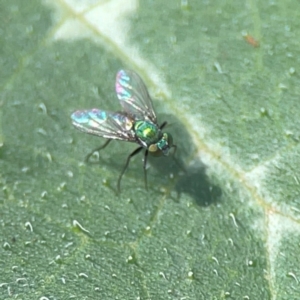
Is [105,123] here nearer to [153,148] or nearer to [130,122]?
[130,122]

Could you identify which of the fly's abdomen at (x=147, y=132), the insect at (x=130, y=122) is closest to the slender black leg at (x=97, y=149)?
the insect at (x=130, y=122)

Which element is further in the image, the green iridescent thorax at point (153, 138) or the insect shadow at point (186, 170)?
the green iridescent thorax at point (153, 138)

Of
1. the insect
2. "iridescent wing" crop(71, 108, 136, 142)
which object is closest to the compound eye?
the insect

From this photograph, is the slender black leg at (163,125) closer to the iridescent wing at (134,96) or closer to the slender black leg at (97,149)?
the iridescent wing at (134,96)

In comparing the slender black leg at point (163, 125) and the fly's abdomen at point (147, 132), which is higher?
the slender black leg at point (163, 125)

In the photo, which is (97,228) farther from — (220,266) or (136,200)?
(220,266)

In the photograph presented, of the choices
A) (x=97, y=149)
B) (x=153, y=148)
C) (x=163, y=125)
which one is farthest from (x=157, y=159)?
(x=97, y=149)

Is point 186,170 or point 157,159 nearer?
point 186,170
